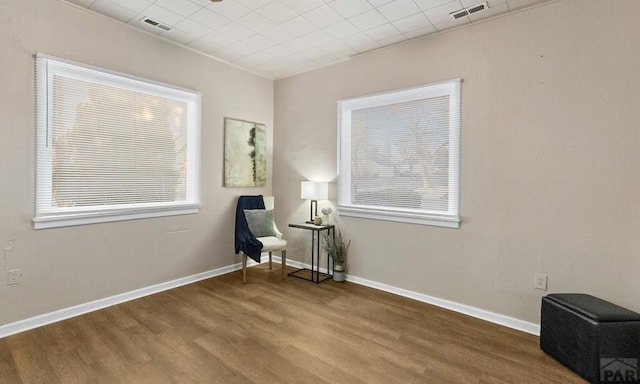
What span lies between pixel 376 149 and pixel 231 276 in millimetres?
2541

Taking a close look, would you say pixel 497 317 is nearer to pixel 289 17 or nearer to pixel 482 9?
pixel 482 9

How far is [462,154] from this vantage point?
3.05m

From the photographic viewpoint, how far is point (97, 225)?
300 centimetres

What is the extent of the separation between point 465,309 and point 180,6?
13.1 ft

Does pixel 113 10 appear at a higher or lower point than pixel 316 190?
higher

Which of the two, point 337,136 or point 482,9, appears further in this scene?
point 337,136

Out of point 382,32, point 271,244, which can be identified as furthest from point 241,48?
point 271,244

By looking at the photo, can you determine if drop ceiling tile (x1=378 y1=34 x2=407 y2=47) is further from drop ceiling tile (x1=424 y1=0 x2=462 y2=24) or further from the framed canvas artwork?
the framed canvas artwork

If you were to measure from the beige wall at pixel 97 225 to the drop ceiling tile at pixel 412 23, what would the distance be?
2329 mm

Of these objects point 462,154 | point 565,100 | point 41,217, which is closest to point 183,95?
point 41,217

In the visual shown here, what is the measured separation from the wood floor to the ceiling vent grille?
9.47 ft

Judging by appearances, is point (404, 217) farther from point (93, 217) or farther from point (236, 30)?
point (93, 217)

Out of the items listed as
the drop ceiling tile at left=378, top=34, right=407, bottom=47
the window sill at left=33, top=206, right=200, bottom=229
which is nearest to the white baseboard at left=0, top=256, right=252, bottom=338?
the window sill at left=33, top=206, right=200, bottom=229

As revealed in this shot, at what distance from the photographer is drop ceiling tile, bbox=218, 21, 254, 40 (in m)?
3.09
